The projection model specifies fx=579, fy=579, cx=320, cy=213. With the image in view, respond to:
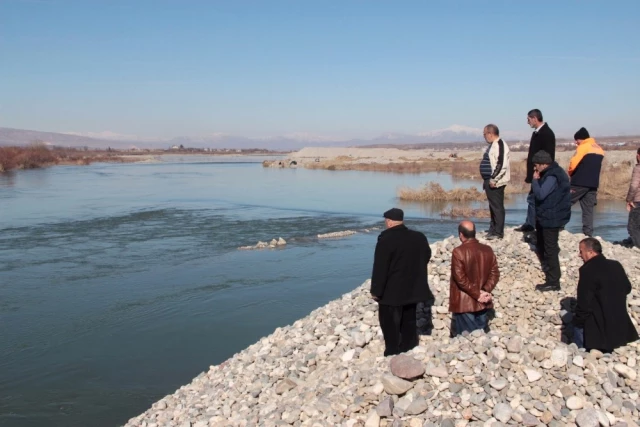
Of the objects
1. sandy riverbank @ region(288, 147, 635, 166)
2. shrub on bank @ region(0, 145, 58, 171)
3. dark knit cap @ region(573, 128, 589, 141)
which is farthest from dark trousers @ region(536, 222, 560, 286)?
shrub on bank @ region(0, 145, 58, 171)

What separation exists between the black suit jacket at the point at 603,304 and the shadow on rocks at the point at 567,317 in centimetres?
141

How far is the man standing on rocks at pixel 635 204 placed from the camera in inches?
374

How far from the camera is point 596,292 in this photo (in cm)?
558

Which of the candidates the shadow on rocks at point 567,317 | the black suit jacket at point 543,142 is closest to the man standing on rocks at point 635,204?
the black suit jacket at point 543,142

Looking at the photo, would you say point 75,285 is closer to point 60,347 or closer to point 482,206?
point 60,347

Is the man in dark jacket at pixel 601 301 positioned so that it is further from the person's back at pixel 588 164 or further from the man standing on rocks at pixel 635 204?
the man standing on rocks at pixel 635 204

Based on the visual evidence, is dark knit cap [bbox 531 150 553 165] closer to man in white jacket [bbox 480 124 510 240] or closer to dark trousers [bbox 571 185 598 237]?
man in white jacket [bbox 480 124 510 240]

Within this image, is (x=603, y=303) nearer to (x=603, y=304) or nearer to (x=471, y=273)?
(x=603, y=304)

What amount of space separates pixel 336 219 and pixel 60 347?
1615 centimetres

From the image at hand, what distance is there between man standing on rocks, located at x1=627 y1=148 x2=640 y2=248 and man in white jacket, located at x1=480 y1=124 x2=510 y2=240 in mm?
2332

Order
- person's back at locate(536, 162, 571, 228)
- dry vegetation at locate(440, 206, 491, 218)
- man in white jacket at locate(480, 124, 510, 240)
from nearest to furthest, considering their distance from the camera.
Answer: person's back at locate(536, 162, 571, 228) < man in white jacket at locate(480, 124, 510, 240) < dry vegetation at locate(440, 206, 491, 218)

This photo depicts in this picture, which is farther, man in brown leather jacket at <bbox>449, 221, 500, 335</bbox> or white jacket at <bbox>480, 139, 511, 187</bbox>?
white jacket at <bbox>480, 139, 511, 187</bbox>

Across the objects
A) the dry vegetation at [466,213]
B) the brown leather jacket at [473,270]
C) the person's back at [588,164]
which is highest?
the person's back at [588,164]

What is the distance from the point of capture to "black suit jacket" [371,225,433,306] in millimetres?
5859
